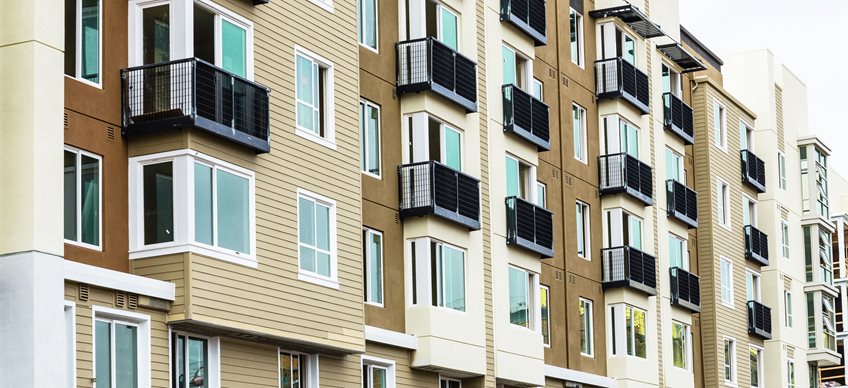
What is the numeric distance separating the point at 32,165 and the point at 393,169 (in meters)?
13.6

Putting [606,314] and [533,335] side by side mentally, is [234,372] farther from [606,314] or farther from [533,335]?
[606,314]

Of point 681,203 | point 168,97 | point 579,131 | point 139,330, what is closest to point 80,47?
point 168,97

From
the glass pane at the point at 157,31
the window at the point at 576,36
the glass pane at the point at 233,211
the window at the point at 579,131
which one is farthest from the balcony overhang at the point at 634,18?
the glass pane at the point at 157,31

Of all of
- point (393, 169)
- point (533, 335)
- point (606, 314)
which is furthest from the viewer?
point (606, 314)

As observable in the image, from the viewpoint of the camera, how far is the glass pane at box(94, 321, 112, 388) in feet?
88.5

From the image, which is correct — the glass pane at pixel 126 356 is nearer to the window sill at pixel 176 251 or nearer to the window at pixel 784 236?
the window sill at pixel 176 251

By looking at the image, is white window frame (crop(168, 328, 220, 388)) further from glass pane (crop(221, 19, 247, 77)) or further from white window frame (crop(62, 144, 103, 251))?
glass pane (crop(221, 19, 247, 77))

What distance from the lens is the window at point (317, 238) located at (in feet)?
107

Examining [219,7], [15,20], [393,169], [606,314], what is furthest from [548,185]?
[15,20]

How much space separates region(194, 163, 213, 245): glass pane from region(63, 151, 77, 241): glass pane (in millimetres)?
2399

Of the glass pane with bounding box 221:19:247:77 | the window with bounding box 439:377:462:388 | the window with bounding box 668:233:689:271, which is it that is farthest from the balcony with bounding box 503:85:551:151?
the glass pane with bounding box 221:19:247:77

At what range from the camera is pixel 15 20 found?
26.4m

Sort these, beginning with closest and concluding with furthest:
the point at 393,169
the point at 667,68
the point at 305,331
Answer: the point at 305,331
the point at 393,169
the point at 667,68

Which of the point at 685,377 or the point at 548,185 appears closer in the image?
the point at 548,185
